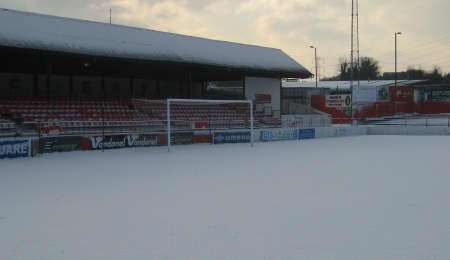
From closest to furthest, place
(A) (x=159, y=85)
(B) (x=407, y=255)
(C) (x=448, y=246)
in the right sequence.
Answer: (B) (x=407, y=255) → (C) (x=448, y=246) → (A) (x=159, y=85)

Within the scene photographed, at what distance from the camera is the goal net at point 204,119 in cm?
3132

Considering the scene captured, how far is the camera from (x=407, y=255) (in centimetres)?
711

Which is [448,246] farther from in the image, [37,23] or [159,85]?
[159,85]

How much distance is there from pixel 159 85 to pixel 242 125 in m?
9.97

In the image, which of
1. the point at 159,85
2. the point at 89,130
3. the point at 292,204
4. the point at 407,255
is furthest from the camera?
the point at 159,85

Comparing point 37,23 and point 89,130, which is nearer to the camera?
point 89,130

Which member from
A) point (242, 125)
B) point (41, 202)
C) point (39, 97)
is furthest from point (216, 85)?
point (41, 202)

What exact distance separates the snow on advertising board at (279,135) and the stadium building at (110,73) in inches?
97.7

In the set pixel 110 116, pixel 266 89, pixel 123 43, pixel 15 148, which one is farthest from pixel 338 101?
pixel 15 148

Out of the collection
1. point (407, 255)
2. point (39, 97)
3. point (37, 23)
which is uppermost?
point (37, 23)

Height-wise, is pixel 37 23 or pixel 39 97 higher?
pixel 37 23

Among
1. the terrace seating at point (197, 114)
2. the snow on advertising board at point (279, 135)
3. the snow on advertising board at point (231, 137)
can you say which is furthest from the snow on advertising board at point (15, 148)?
the snow on advertising board at point (279, 135)

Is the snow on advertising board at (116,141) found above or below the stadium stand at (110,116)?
below

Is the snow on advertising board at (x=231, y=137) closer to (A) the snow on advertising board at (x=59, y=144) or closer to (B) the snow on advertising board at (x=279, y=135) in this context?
(B) the snow on advertising board at (x=279, y=135)
